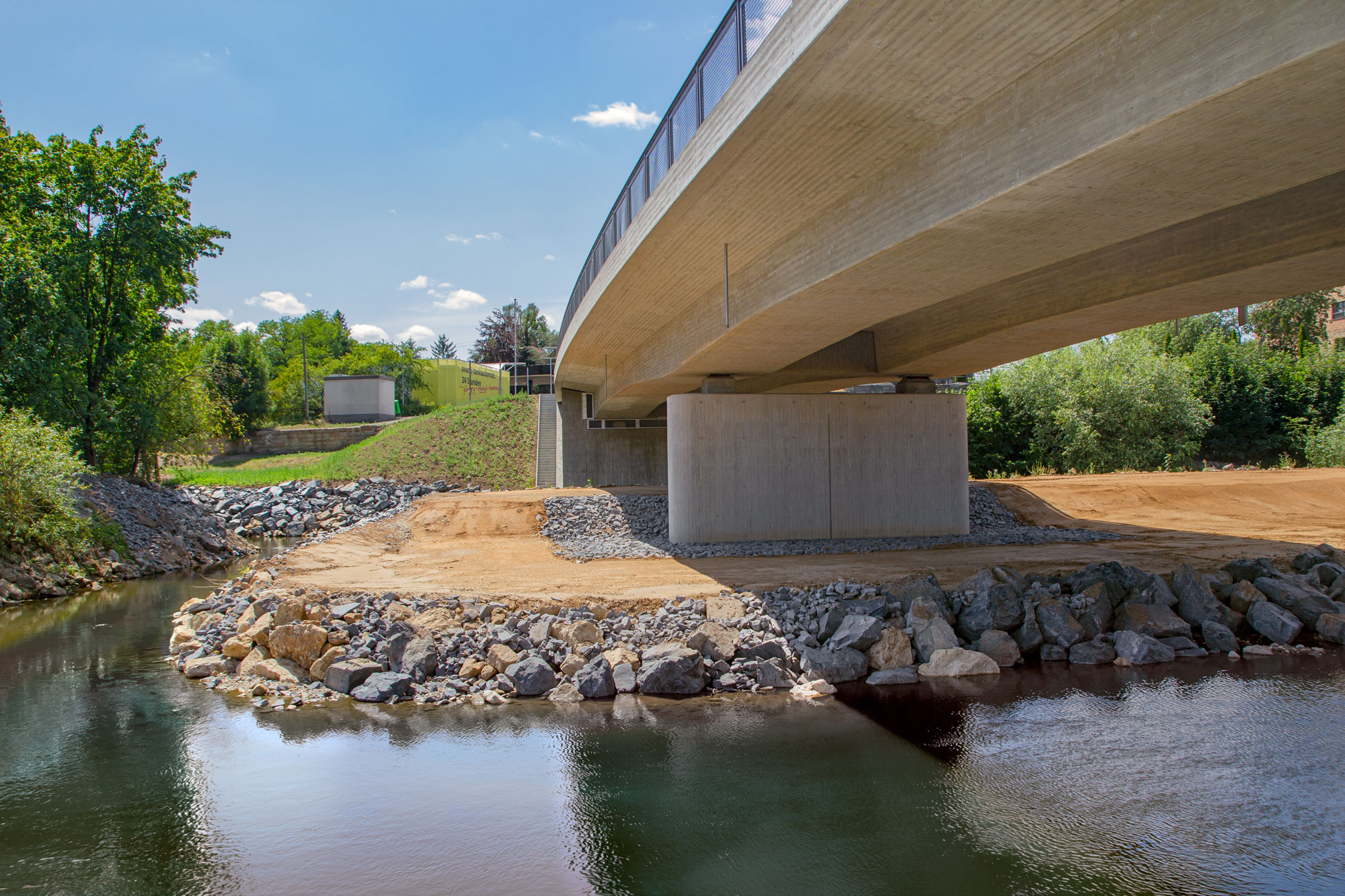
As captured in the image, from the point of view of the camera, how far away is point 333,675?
1105cm

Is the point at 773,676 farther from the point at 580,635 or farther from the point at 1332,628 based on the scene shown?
the point at 1332,628

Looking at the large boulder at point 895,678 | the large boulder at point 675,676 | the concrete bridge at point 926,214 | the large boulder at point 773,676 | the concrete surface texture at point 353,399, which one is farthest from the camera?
the concrete surface texture at point 353,399

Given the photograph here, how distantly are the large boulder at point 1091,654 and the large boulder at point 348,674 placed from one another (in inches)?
393

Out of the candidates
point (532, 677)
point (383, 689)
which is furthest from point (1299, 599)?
point (383, 689)

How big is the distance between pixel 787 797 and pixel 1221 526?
65.8 ft

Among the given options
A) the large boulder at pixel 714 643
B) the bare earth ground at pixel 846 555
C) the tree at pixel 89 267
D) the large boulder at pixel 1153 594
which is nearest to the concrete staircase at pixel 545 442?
the bare earth ground at pixel 846 555

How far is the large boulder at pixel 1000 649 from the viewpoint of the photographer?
11.5 metres

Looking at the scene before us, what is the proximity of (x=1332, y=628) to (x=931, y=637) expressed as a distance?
6.14 meters

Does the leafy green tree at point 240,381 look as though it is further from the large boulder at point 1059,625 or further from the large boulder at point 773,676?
the large boulder at point 1059,625

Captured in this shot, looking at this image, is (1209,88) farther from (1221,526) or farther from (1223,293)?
(1221,526)

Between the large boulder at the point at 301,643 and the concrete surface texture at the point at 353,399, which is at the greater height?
the concrete surface texture at the point at 353,399

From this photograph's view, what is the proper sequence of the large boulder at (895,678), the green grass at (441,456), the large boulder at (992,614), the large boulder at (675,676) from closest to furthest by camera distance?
1. the large boulder at (675,676)
2. the large boulder at (895,678)
3. the large boulder at (992,614)
4. the green grass at (441,456)

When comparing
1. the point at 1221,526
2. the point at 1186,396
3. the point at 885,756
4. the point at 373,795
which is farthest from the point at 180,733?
the point at 1186,396

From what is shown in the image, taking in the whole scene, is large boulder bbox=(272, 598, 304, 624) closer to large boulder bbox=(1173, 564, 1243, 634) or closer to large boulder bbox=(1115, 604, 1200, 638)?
large boulder bbox=(1115, 604, 1200, 638)
